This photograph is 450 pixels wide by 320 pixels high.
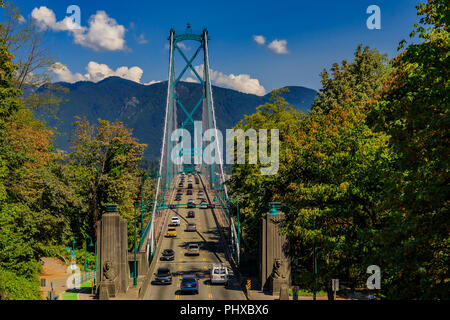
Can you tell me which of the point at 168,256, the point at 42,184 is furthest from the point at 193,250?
the point at 42,184

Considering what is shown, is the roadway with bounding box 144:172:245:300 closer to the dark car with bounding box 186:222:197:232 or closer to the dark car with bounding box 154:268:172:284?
the dark car with bounding box 154:268:172:284

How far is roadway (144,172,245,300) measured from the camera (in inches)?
1325

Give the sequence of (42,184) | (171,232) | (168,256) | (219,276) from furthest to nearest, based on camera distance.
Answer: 1. (171,232)
2. (168,256)
3. (219,276)
4. (42,184)

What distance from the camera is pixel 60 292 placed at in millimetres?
35062

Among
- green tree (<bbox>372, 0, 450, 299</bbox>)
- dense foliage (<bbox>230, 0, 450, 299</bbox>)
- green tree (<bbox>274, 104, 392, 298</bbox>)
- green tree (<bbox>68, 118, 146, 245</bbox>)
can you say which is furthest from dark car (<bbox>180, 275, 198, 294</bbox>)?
green tree (<bbox>372, 0, 450, 299</bbox>)

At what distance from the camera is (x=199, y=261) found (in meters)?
47.6

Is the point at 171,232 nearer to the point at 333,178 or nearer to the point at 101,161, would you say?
the point at 101,161

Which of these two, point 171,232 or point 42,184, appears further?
point 171,232

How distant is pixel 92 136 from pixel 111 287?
27804 mm

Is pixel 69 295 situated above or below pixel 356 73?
below

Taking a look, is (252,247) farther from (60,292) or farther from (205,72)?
(205,72)

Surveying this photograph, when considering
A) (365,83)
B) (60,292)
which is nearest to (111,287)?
(60,292)

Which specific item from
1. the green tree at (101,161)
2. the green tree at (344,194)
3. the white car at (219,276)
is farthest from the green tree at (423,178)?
the green tree at (101,161)

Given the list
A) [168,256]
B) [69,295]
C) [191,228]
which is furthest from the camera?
[191,228]
